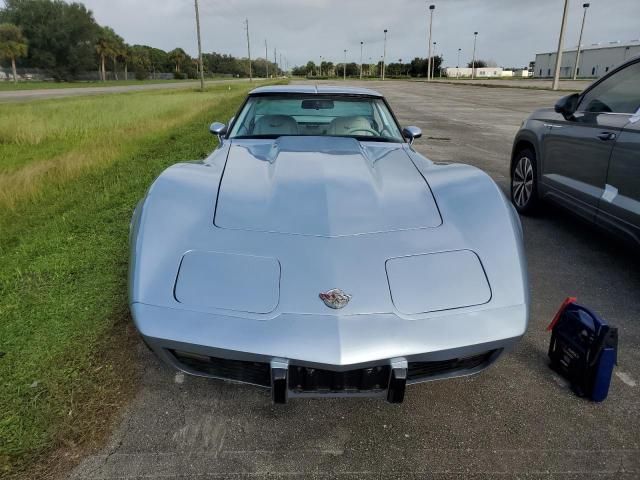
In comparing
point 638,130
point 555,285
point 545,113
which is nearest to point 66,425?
point 555,285

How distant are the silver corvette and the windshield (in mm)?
1176

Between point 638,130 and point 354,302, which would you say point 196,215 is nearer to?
point 354,302

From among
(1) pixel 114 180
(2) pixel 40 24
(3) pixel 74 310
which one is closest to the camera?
(3) pixel 74 310

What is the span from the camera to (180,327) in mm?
1773

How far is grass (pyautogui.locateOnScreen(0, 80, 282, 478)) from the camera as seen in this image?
195 centimetres

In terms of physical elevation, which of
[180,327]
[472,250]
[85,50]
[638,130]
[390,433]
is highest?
[85,50]

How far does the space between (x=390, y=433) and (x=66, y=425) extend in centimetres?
138

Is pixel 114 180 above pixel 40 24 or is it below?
below

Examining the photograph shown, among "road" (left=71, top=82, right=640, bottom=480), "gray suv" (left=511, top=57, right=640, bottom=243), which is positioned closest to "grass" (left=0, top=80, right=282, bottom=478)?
"road" (left=71, top=82, right=640, bottom=480)

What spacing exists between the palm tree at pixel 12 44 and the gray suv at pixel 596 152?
66.3 m

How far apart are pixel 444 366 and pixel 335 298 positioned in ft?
1.82

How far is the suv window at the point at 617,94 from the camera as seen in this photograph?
3322 mm

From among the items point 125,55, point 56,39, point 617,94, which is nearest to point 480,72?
point 125,55

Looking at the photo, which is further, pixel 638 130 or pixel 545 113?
pixel 545 113
